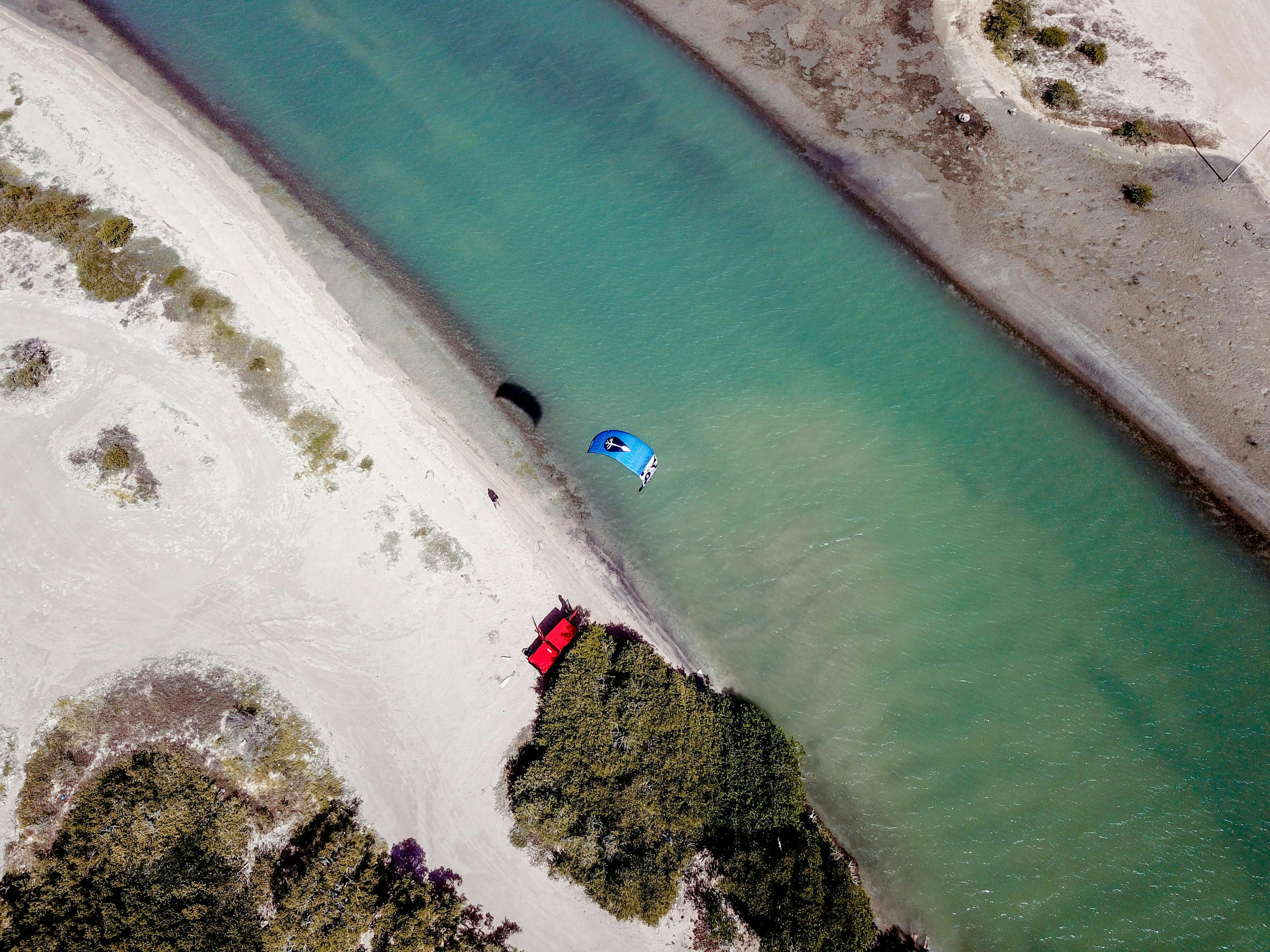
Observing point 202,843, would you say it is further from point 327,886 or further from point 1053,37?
point 1053,37

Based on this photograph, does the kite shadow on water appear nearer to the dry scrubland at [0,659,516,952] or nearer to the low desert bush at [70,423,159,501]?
the low desert bush at [70,423,159,501]

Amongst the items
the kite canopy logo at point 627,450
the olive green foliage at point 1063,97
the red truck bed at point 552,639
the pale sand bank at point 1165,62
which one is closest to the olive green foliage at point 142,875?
the red truck bed at point 552,639

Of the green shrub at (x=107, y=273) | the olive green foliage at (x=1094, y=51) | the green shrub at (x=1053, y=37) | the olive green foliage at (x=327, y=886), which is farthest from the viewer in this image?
the green shrub at (x=1053, y=37)

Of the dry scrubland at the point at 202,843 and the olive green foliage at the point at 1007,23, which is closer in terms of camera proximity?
the dry scrubland at the point at 202,843

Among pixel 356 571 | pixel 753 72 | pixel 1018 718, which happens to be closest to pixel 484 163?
pixel 753 72

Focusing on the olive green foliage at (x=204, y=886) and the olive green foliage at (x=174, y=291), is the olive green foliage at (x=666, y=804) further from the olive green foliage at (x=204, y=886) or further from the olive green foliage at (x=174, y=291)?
the olive green foliage at (x=174, y=291)

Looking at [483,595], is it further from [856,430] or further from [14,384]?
[14,384]
